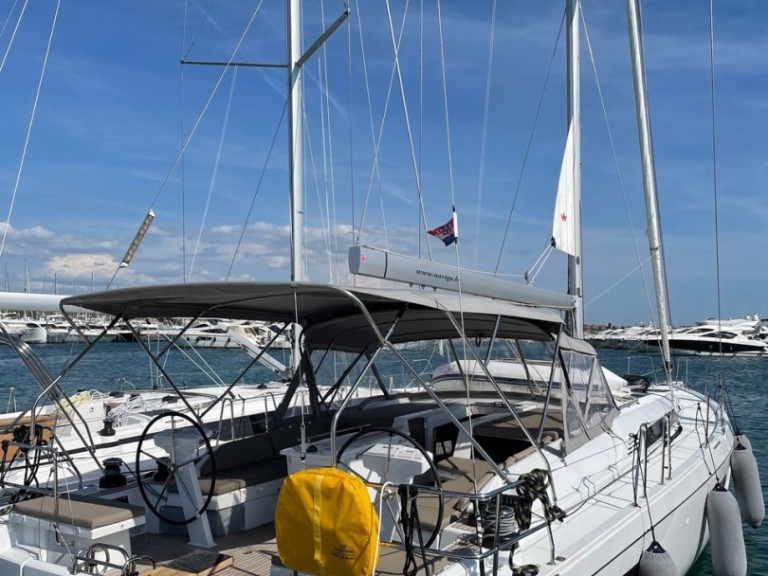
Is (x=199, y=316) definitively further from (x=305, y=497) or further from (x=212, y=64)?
(x=212, y=64)

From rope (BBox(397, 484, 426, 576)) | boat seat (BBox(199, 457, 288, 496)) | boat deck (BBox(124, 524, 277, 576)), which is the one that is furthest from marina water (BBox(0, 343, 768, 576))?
rope (BBox(397, 484, 426, 576))

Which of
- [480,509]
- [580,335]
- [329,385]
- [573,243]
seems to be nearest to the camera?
[480,509]

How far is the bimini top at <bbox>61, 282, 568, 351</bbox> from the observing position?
18.1 feet

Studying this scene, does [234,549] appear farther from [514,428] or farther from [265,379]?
[265,379]

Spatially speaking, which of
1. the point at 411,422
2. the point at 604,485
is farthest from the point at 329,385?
the point at 604,485

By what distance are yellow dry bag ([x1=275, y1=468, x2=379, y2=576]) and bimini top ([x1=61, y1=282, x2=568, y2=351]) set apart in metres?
1.03

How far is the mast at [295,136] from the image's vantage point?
13.8 metres

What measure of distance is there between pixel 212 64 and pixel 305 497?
1406 centimetres

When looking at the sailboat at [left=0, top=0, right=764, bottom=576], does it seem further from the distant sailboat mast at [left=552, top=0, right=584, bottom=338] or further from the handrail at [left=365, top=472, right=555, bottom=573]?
the distant sailboat mast at [left=552, top=0, right=584, bottom=338]

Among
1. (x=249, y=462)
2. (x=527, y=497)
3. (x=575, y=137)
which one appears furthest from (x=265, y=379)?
(x=527, y=497)

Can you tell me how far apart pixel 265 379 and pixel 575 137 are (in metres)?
28.7

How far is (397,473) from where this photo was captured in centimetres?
623

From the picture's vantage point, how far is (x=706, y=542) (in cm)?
989

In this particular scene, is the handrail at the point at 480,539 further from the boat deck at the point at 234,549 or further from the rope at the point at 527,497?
the boat deck at the point at 234,549
